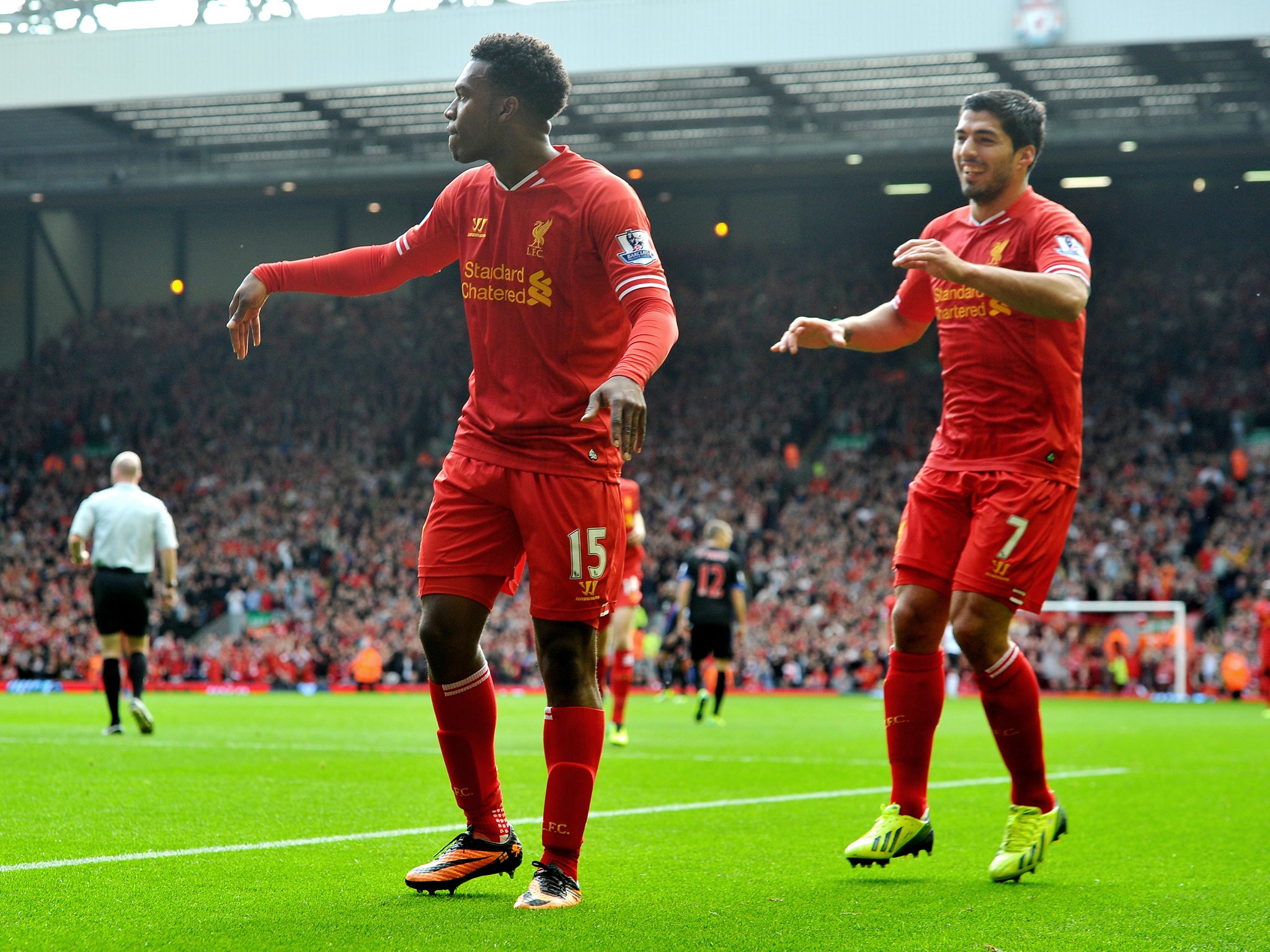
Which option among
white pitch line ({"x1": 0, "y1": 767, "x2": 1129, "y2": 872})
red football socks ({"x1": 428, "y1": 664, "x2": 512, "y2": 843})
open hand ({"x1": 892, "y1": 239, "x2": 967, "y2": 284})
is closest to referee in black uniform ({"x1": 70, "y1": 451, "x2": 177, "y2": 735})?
white pitch line ({"x1": 0, "y1": 767, "x2": 1129, "y2": 872})

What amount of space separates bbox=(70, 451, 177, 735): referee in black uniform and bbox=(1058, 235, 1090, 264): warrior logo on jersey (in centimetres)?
719

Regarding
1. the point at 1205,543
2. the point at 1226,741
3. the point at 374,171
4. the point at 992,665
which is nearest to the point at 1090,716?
the point at 1226,741

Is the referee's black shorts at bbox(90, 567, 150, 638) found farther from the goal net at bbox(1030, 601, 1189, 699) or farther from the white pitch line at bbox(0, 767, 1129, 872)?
the goal net at bbox(1030, 601, 1189, 699)

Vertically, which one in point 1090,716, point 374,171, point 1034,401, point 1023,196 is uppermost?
point 374,171

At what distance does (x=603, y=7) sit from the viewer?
22766 mm

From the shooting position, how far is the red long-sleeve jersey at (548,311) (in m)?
3.92

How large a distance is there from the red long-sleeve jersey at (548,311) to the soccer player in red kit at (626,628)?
5.55 m

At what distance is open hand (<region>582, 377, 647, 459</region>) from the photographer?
11.0 feet

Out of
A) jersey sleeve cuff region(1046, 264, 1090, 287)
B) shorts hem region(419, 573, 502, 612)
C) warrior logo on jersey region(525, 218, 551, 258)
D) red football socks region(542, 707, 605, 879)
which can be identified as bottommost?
red football socks region(542, 707, 605, 879)

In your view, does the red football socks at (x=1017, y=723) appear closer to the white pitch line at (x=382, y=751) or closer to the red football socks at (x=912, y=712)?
the red football socks at (x=912, y=712)

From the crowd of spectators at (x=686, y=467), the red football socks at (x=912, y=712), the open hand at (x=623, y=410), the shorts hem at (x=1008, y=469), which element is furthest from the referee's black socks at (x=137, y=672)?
the crowd of spectators at (x=686, y=467)

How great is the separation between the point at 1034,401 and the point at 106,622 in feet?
24.3

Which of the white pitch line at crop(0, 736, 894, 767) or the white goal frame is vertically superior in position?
the white pitch line at crop(0, 736, 894, 767)

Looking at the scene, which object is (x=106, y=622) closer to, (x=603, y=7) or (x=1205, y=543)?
(x=603, y=7)
